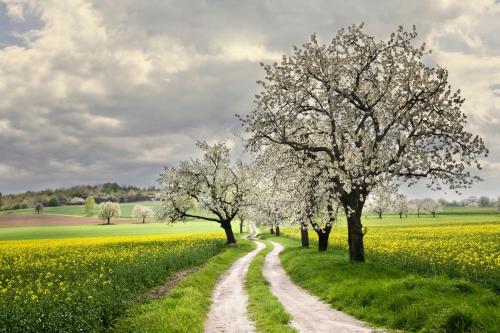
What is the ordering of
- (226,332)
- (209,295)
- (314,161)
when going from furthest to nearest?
(314,161)
(209,295)
(226,332)

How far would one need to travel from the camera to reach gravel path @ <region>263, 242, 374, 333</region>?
560 inches

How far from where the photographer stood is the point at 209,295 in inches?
870

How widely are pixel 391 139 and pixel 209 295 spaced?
13.4m

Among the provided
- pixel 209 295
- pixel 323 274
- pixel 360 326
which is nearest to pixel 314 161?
pixel 323 274

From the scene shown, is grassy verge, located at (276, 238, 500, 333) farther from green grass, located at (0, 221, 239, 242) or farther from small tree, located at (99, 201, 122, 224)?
small tree, located at (99, 201, 122, 224)

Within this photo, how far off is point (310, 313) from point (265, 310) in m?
1.72

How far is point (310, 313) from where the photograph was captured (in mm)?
17000

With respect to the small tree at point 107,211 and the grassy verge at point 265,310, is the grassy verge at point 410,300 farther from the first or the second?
the small tree at point 107,211

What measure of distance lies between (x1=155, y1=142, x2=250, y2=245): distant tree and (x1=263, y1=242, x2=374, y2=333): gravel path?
98.6 ft

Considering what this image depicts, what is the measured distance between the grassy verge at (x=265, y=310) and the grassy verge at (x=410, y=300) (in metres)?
2.53

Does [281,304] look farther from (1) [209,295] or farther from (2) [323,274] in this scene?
(2) [323,274]

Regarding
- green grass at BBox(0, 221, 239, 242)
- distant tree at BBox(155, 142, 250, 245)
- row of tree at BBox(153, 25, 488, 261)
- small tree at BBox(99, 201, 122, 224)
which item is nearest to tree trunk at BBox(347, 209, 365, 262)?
row of tree at BBox(153, 25, 488, 261)

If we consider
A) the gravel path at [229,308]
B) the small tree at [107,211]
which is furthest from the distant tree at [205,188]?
the small tree at [107,211]

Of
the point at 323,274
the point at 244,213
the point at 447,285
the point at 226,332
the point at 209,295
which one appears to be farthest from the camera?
the point at 244,213
